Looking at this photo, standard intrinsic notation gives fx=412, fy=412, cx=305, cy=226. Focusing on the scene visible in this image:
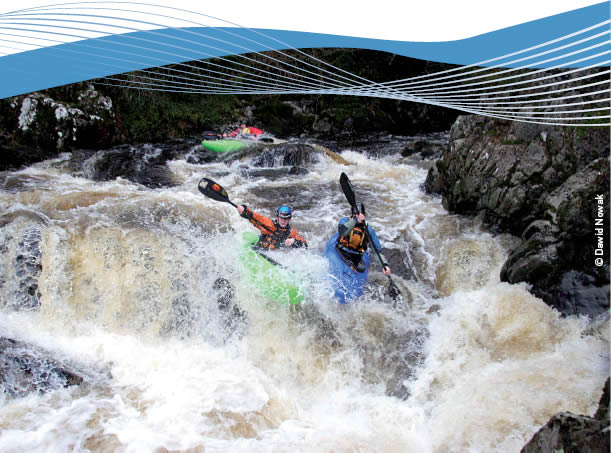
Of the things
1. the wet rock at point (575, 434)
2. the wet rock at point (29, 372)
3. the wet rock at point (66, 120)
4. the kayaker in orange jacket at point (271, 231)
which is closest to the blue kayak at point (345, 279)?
the kayaker in orange jacket at point (271, 231)

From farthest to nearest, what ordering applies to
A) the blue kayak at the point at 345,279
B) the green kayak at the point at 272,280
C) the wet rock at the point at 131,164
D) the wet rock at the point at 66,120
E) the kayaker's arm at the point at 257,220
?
the wet rock at the point at 66,120 < the wet rock at the point at 131,164 < the kayaker's arm at the point at 257,220 < the blue kayak at the point at 345,279 < the green kayak at the point at 272,280

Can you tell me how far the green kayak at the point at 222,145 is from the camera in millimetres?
9625

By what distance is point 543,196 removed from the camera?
4.73 meters

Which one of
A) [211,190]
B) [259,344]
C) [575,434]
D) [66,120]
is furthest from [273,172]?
[575,434]

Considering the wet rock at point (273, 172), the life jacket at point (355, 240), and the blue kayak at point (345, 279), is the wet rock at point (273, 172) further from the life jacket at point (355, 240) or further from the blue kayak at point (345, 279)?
the blue kayak at point (345, 279)

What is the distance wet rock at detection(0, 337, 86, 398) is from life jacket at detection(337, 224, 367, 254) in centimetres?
260

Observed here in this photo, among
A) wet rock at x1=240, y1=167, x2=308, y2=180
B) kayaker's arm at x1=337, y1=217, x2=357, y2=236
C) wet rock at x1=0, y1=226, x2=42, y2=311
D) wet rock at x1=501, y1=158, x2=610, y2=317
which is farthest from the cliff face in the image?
wet rock at x1=0, y1=226, x2=42, y2=311

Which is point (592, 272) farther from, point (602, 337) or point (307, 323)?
point (307, 323)

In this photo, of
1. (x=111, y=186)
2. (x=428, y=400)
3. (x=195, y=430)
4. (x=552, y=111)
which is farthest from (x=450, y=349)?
(x=111, y=186)

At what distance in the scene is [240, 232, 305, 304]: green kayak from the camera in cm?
405

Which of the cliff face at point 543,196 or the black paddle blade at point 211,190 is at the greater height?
the cliff face at point 543,196

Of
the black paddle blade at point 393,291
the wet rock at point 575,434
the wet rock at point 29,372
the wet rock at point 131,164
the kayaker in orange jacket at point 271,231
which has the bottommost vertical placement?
the wet rock at point 131,164

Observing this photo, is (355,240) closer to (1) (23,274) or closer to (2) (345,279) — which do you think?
(2) (345,279)

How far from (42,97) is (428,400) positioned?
9.27 m
